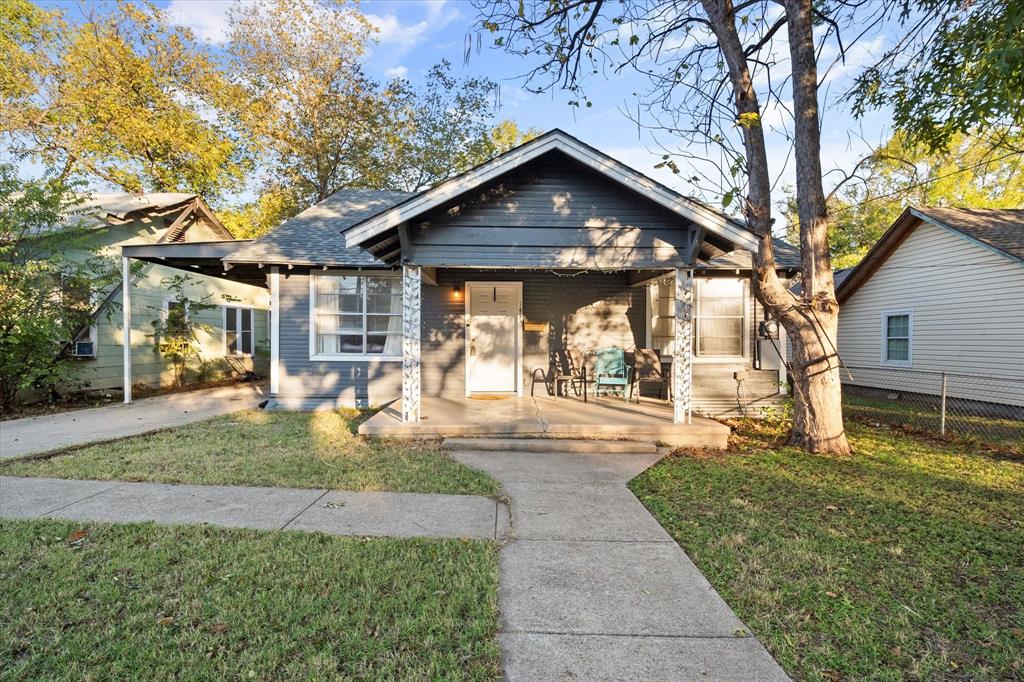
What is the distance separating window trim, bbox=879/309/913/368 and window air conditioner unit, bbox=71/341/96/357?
19.8 metres

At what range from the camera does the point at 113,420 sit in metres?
7.86

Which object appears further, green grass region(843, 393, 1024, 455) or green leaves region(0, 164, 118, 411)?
green leaves region(0, 164, 118, 411)

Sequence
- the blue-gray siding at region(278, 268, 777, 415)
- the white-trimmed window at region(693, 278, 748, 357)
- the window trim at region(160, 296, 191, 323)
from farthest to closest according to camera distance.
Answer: the window trim at region(160, 296, 191, 323)
the blue-gray siding at region(278, 268, 777, 415)
the white-trimmed window at region(693, 278, 748, 357)

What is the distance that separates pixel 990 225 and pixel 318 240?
48.2 ft

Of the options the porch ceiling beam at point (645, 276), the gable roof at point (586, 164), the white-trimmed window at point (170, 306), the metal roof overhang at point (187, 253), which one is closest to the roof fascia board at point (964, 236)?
the porch ceiling beam at point (645, 276)

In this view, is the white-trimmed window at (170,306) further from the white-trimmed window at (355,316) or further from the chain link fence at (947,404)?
the chain link fence at (947,404)

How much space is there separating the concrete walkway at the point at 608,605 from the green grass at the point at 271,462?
47.0 inches

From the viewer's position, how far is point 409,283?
6.57 m

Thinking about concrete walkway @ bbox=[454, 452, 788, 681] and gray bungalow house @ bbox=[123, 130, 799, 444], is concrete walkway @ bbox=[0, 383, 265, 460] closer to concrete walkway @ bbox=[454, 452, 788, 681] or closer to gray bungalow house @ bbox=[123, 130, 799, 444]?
gray bungalow house @ bbox=[123, 130, 799, 444]

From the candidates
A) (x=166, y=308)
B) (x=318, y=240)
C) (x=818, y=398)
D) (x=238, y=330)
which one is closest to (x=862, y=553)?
(x=818, y=398)

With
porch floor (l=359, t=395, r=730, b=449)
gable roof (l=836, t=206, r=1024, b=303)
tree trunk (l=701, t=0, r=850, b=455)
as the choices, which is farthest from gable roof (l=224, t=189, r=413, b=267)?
gable roof (l=836, t=206, r=1024, b=303)

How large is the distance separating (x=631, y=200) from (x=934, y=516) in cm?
467

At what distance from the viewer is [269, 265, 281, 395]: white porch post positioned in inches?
356

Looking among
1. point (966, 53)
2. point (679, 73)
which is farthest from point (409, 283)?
point (966, 53)
